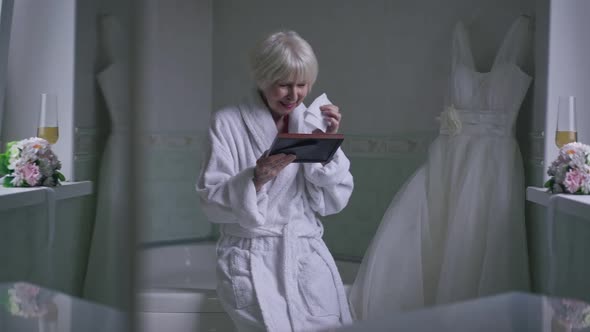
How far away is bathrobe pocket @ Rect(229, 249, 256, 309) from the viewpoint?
932 mm

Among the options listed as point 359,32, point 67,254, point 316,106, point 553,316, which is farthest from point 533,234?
point 67,254

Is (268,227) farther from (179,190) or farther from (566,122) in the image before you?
(179,190)

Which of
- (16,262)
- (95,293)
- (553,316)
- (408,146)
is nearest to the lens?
(95,293)

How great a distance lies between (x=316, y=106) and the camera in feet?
3.19

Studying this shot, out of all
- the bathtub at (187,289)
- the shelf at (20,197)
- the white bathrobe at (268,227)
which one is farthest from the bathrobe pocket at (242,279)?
the shelf at (20,197)

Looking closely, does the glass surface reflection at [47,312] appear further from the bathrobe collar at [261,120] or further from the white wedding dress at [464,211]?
the white wedding dress at [464,211]

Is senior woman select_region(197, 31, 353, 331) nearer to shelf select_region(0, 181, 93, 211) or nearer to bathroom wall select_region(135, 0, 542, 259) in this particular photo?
shelf select_region(0, 181, 93, 211)

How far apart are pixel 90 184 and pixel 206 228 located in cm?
173

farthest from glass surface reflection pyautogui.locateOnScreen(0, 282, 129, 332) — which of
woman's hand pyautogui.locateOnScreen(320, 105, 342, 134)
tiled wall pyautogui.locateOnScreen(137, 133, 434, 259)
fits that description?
tiled wall pyautogui.locateOnScreen(137, 133, 434, 259)

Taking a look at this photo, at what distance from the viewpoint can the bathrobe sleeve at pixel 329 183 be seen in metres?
0.95

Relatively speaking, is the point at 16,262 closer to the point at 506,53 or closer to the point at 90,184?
the point at 90,184

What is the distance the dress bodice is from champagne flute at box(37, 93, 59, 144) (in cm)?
113

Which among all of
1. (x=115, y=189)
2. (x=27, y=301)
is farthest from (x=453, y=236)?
(x=115, y=189)

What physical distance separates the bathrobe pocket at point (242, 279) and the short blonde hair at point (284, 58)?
0.26 m
